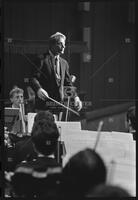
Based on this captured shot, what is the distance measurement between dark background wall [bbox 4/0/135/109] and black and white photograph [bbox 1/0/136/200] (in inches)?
0.4

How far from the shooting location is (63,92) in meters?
7.75

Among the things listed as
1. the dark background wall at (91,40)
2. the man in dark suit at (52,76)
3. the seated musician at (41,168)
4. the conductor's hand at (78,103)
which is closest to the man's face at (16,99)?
the dark background wall at (91,40)

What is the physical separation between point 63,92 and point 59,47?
523mm

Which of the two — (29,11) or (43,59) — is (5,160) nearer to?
(43,59)

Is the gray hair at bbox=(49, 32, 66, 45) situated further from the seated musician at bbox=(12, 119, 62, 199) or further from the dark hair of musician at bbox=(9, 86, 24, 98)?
the seated musician at bbox=(12, 119, 62, 199)

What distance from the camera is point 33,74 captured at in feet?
25.1

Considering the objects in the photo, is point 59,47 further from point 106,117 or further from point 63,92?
point 106,117

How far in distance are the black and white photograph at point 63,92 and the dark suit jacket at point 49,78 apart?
1 centimetres

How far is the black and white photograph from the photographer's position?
7.61 meters

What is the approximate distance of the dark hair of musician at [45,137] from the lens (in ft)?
25.1

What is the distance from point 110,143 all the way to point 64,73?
3.17 feet

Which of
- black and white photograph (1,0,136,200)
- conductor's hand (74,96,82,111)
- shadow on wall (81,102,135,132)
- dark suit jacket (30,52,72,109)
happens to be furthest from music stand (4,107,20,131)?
shadow on wall (81,102,135,132)

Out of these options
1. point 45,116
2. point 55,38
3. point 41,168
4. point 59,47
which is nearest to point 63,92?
point 45,116

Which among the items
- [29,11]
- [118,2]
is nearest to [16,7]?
[29,11]
